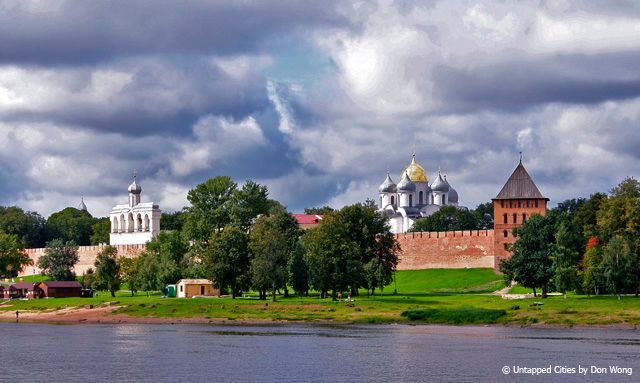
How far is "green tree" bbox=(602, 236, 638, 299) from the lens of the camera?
74.4 metres

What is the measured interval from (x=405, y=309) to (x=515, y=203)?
36.8 meters

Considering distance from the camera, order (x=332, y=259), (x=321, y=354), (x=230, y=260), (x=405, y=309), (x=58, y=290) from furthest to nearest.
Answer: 1. (x=58, y=290)
2. (x=230, y=260)
3. (x=332, y=259)
4. (x=405, y=309)
5. (x=321, y=354)

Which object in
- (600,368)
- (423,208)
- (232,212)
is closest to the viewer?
(600,368)

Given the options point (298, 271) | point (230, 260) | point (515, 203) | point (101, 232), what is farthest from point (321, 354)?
point (101, 232)

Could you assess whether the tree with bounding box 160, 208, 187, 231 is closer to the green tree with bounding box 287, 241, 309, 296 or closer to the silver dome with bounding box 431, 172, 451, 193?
the silver dome with bounding box 431, 172, 451, 193

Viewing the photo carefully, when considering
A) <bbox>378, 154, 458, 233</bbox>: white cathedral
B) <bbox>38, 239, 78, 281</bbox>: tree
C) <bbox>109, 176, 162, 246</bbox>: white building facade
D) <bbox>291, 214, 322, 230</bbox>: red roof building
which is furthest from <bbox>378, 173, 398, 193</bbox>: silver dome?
<bbox>38, 239, 78, 281</bbox>: tree

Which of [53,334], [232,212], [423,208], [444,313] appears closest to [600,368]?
[444,313]

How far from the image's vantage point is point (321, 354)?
5272 cm

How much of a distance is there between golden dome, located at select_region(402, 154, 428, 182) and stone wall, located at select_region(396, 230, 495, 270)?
54983mm

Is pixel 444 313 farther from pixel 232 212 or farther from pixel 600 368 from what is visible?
pixel 232 212

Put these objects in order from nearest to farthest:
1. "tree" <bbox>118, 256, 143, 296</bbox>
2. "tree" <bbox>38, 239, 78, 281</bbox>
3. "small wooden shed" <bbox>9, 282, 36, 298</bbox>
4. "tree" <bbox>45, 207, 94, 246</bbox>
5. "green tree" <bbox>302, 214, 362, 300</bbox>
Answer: "green tree" <bbox>302, 214, 362, 300</bbox>
"tree" <bbox>118, 256, 143, 296</bbox>
"small wooden shed" <bbox>9, 282, 36, 298</bbox>
"tree" <bbox>38, 239, 78, 281</bbox>
"tree" <bbox>45, 207, 94, 246</bbox>

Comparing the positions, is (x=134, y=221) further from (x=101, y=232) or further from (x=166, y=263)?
(x=166, y=263)

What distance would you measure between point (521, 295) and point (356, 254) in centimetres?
1130

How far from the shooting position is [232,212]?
9881 centimetres
